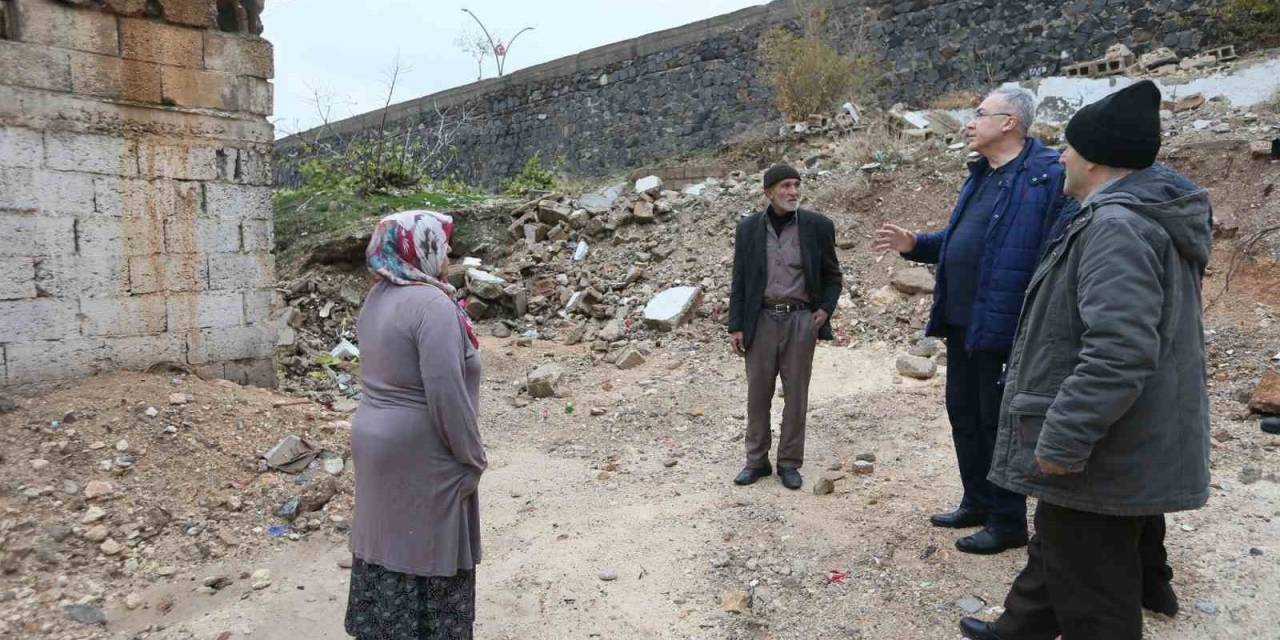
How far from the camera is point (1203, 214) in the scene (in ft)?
6.82

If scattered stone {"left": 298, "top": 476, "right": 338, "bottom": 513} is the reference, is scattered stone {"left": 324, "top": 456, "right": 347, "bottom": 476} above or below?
above

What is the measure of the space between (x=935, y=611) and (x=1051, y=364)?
1257 mm

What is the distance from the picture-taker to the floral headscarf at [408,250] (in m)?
2.39

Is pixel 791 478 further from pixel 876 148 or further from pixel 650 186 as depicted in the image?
A: pixel 650 186

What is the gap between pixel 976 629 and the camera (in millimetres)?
2717

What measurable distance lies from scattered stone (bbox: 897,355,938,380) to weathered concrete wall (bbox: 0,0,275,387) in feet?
15.0

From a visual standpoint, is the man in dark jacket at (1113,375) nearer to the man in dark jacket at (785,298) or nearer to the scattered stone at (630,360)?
the man in dark jacket at (785,298)

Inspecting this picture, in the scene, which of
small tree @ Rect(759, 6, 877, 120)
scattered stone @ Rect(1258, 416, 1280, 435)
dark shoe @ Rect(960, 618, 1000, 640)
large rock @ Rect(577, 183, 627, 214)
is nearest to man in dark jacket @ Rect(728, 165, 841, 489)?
dark shoe @ Rect(960, 618, 1000, 640)

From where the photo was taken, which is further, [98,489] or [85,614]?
[98,489]

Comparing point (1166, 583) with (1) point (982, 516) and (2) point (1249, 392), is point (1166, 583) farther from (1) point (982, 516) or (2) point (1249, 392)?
(2) point (1249, 392)

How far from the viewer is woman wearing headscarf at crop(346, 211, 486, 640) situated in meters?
2.33

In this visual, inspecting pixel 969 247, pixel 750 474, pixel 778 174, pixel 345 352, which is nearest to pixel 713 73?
pixel 345 352

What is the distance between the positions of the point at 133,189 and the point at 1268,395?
6.54 m

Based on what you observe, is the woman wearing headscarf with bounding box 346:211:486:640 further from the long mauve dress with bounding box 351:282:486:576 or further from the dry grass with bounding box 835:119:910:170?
the dry grass with bounding box 835:119:910:170
